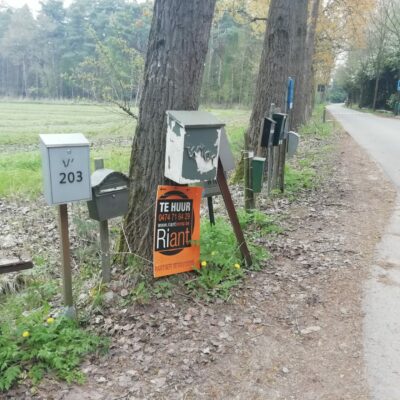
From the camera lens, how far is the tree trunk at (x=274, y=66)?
9047 mm

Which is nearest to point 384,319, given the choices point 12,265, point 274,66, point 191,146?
point 191,146

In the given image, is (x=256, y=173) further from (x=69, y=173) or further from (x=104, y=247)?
(x=69, y=173)

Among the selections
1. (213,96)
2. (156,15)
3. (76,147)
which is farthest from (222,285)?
(213,96)

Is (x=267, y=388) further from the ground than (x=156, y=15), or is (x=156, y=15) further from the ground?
(x=156, y=15)

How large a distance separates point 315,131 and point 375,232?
15.8 metres

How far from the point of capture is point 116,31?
7668mm

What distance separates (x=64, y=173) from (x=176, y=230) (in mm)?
1335

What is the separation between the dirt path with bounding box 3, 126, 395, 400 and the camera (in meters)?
3.18

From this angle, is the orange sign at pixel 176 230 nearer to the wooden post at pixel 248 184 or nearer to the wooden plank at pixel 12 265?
the wooden plank at pixel 12 265

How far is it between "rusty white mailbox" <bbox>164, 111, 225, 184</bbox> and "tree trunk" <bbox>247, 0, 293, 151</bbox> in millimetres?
4971

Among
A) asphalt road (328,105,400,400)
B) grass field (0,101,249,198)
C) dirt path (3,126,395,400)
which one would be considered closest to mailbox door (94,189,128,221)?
dirt path (3,126,395,400)

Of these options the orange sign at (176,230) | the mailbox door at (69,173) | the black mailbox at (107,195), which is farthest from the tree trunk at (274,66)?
the mailbox door at (69,173)

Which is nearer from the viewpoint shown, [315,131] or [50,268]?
[50,268]

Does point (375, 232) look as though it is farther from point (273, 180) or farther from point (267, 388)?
point (267, 388)
